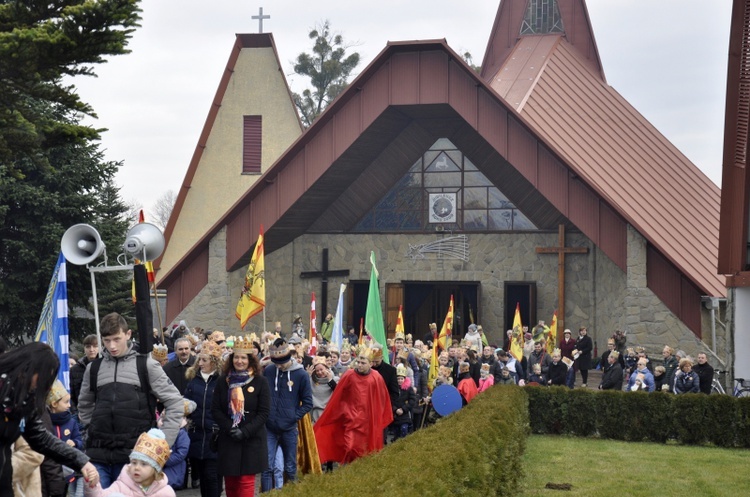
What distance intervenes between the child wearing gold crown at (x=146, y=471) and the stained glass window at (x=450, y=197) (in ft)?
80.2

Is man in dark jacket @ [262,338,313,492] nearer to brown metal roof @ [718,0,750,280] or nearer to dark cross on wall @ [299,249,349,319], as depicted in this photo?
brown metal roof @ [718,0,750,280]

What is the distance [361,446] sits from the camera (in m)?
12.8

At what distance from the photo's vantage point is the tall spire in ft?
133

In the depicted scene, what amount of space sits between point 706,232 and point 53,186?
16011 millimetres

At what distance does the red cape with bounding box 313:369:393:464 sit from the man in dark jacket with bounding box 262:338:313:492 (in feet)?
4.07

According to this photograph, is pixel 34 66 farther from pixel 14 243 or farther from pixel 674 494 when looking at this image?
pixel 14 243

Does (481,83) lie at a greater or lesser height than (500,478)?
greater

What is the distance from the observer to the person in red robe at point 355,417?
41.9 ft

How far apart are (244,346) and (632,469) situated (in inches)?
276

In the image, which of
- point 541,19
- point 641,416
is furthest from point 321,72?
point 641,416

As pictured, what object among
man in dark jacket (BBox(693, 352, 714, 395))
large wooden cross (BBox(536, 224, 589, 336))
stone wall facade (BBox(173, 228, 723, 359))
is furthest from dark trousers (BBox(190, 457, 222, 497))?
large wooden cross (BBox(536, 224, 589, 336))

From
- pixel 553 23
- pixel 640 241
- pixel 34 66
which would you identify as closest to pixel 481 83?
pixel 640 241

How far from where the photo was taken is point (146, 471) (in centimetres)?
693

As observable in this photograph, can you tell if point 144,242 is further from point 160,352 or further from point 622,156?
point 622,156
